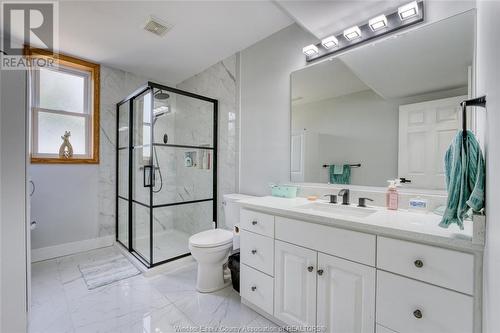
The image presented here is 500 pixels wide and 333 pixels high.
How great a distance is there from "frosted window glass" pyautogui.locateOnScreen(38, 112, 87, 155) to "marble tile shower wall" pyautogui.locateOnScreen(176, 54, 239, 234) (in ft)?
4.30

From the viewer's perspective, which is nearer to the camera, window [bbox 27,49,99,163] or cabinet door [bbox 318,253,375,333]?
cabinet door [bbox 318,253,375,333]

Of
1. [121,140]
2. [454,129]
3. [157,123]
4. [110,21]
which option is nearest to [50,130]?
[121,140]

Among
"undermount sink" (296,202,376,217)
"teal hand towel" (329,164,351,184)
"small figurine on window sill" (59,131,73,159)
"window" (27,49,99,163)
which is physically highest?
"window" (27,49,99,163)

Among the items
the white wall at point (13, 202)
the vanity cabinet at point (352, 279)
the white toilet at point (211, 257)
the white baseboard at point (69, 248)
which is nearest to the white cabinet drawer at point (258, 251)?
the vanity cabinet at point (352, 279)

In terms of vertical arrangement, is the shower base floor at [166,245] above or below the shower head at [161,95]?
→ below

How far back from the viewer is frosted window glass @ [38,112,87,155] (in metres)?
2.73

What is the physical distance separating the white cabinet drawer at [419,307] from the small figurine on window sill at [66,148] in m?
3.43

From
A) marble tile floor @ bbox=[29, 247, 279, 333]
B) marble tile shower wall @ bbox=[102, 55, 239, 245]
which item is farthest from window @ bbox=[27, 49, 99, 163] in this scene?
marble tile floor @ bbox=[29, 247, 279, 333]

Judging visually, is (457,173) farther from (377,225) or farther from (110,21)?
(110,21)

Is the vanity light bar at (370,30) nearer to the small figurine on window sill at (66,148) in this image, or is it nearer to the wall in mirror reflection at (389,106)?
the wall in mirror reflection at (389,106)

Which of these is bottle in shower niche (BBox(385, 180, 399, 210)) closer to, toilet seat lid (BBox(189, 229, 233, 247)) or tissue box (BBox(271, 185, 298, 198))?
tissue box (BBox(271, 185, 298, 198))

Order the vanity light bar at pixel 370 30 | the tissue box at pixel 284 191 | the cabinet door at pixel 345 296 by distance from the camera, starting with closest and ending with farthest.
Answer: the cabinet door at pixel 345 296 < the vanity light bar at pixel 370 30 < the tissue box at pixel 284 191

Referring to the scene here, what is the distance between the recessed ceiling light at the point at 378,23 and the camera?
1571 mm

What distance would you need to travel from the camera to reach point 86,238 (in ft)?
9.81
